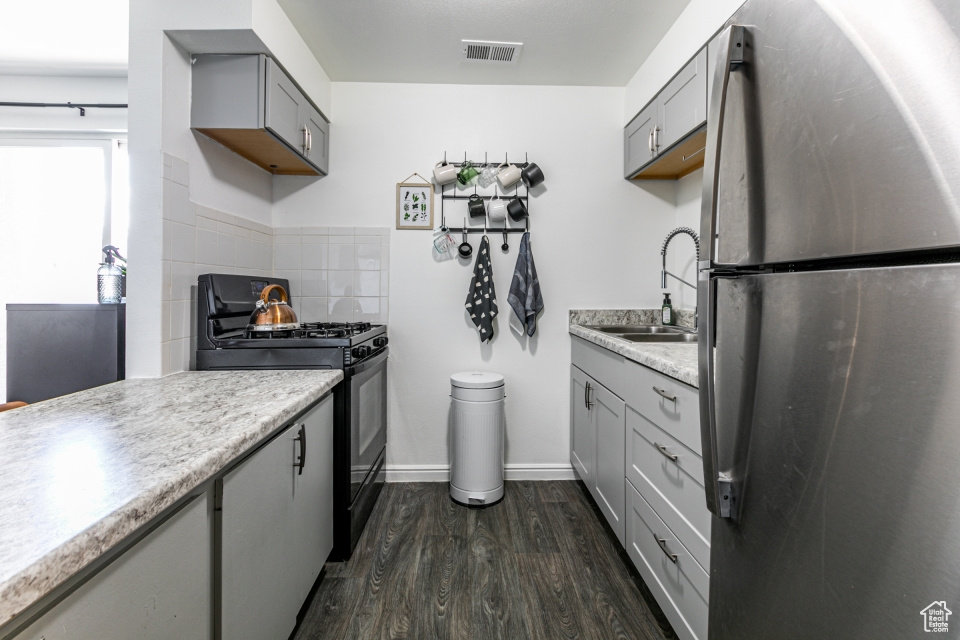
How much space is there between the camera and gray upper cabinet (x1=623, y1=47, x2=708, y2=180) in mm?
1757

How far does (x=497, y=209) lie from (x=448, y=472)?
1651mm

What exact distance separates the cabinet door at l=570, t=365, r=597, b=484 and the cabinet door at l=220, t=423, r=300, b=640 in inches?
57.7

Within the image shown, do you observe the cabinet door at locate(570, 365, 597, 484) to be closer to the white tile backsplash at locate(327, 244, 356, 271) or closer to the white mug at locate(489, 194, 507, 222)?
the white mug at locate(489, 194, 507, 222)

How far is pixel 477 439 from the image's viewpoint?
229 cm

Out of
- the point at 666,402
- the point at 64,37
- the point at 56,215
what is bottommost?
the point at 666,402

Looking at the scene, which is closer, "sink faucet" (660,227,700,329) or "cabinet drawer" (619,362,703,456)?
"cabinet drawer" (619,362,703,456)

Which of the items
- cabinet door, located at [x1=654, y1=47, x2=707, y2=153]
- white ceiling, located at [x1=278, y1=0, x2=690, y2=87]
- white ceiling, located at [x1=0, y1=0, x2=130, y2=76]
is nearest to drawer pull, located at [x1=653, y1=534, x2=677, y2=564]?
cabinet door, located at [x1=654, y1=47, x2=707, y2=153]

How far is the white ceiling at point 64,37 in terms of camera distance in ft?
6.88

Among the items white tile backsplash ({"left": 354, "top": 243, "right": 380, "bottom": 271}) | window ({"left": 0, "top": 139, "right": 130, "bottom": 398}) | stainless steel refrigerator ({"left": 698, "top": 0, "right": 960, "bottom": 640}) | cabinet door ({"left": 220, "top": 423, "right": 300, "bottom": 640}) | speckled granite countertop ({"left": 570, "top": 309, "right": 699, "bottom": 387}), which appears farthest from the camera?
window ({"left": 0, "top": 139, "right": 130, "bottom": 398})

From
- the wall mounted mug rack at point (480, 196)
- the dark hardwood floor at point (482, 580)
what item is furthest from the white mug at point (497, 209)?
the dark hardwood floor at point (482, 580)

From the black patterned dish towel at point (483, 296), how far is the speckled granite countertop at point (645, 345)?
528 mm

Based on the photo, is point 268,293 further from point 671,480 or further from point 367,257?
point 671,480

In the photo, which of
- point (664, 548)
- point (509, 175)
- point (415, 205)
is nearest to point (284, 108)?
point (415, 205)

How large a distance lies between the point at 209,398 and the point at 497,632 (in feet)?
3.97
